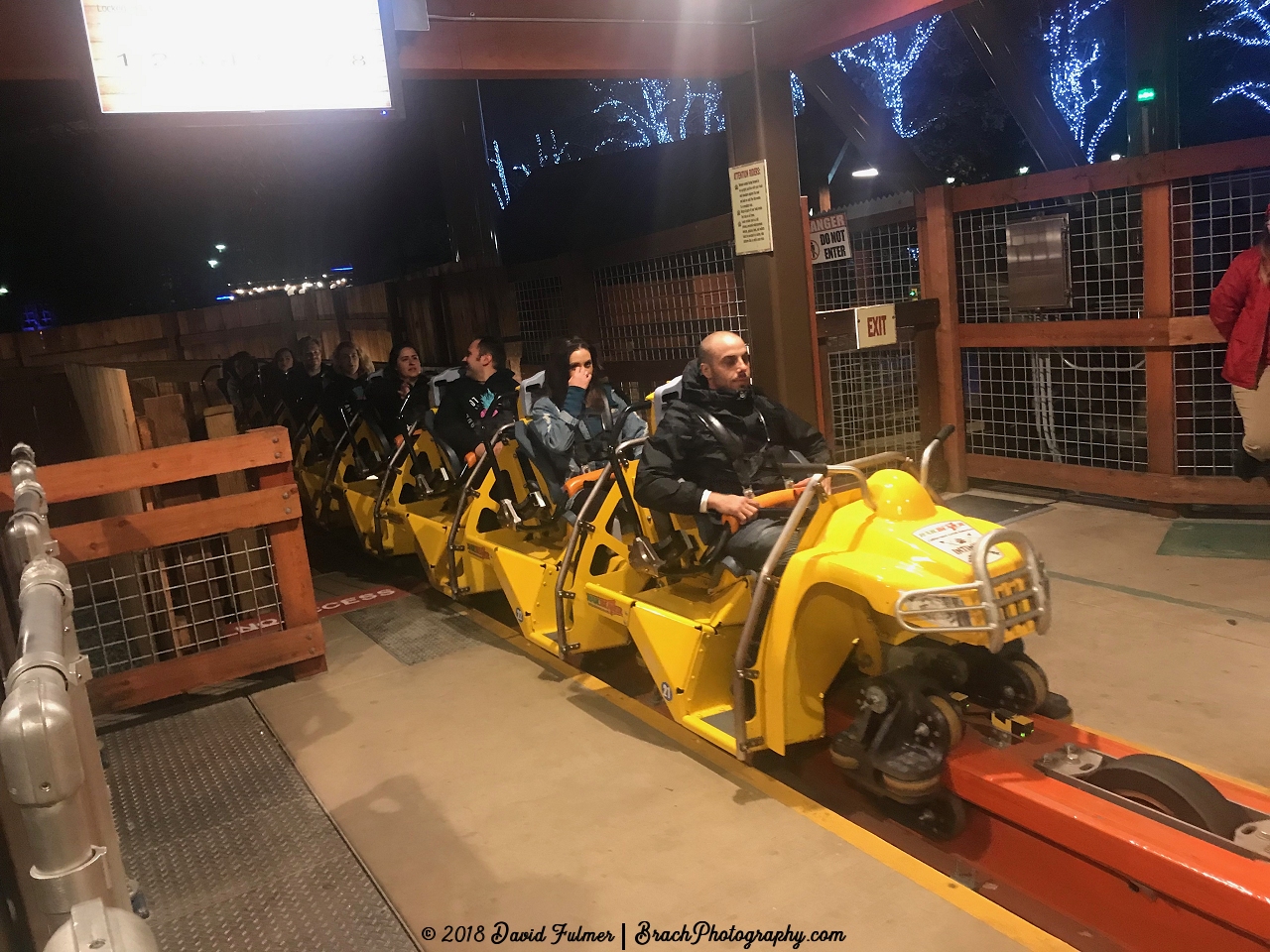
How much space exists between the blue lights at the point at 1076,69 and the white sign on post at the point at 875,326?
8411 millimetres

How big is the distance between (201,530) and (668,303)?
388 cm

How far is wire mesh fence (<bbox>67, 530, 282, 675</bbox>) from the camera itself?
4434mm

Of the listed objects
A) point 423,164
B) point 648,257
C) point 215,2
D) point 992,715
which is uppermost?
point 423,164

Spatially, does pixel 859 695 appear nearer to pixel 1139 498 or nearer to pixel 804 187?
pixel 1139 498

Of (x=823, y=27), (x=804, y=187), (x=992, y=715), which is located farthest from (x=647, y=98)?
(x=992, y=715)

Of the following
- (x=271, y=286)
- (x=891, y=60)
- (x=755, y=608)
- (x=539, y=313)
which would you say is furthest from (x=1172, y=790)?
(x=271, y=286)

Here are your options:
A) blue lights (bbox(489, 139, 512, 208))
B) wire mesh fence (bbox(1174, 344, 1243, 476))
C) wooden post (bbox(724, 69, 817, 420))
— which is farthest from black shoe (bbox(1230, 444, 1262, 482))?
blue lights (bbox(489, 139, 512, 208))

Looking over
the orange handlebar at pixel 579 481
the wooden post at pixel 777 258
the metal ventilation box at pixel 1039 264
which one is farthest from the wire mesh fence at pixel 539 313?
the orange handlebar at pixel 579 481

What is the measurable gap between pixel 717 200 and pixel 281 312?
5.79m

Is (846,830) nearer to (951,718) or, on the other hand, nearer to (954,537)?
(951,718)

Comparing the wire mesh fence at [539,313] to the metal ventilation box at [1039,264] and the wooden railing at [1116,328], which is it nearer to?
the wooden railing at [1116,328]

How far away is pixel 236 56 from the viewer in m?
3.97

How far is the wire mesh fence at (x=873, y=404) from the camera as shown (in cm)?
684

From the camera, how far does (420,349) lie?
A: 10844 mm
